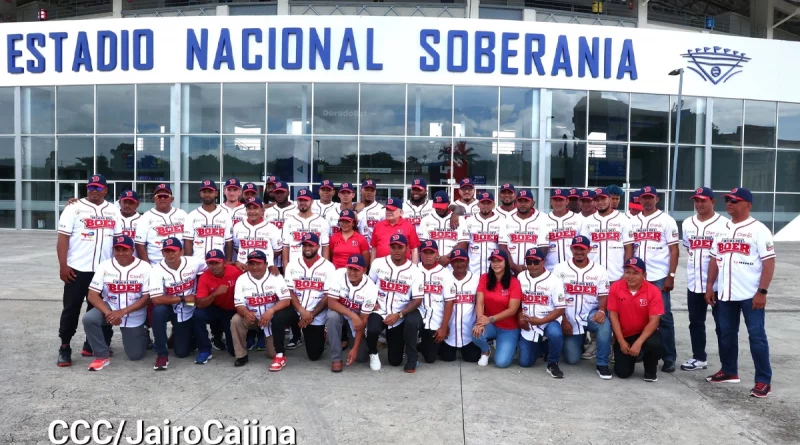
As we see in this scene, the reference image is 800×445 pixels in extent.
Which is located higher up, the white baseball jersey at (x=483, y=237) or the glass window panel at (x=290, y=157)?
the glass window panel at (x=290, y=157)

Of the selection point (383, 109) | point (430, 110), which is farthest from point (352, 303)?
point (430, 110)

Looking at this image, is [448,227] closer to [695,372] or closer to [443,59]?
[695,372]

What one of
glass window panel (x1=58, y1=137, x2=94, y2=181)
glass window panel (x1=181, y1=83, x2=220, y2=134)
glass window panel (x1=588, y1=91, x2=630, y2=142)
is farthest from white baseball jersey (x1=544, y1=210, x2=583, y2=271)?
glass window panel (x1=58, y1=137, x2=94, y2=181)

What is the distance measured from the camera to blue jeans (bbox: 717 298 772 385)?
219 inches

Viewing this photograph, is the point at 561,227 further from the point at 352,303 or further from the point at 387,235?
the point at 352,303

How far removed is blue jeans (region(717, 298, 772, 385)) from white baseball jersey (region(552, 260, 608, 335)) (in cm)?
122

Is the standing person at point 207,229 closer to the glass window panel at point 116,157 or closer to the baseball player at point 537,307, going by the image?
the baseball player at point 537,307

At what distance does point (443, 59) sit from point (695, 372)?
16845 mm

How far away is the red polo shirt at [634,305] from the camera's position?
6.17 meters

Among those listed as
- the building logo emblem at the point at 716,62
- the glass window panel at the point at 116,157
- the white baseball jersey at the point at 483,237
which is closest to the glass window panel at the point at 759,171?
the building logo emblem at the point at 716,62

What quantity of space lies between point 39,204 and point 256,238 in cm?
2169

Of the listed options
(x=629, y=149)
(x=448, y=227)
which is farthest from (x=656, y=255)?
(x=629, y=149)

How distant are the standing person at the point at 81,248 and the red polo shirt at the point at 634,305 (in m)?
5.79

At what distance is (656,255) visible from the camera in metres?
6.80
